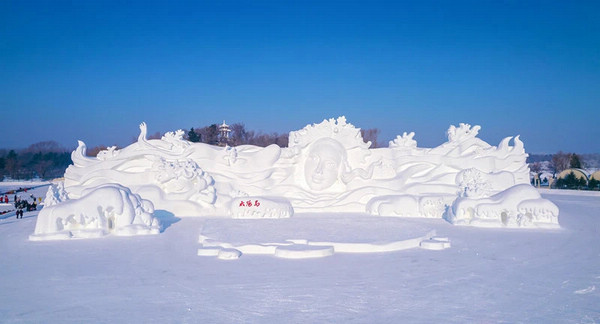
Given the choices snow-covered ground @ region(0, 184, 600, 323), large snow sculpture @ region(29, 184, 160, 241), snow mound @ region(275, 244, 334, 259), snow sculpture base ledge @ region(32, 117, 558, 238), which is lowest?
snow-covered ground @ region(0, 184, 600, 323)

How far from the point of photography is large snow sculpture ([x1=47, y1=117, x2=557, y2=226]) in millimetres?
15602

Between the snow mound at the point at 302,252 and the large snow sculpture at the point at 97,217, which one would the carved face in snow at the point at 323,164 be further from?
the snow mound at the point at 302,252

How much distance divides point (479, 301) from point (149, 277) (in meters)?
5.30

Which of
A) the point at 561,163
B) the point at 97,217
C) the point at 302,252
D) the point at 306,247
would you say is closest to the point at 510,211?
the point at 306,247

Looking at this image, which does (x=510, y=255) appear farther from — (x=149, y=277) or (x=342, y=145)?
(x=342, y=145)

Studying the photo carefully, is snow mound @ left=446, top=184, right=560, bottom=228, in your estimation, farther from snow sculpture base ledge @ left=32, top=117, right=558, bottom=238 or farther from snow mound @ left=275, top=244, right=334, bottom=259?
snow mound @ left=275, top=244, right=334, bottom=259

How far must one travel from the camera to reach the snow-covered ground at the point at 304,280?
20.0 ft

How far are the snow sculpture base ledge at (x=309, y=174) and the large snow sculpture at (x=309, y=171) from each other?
36 mm

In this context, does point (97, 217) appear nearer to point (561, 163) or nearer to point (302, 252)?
point (302, 252)

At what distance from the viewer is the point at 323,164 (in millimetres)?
16484

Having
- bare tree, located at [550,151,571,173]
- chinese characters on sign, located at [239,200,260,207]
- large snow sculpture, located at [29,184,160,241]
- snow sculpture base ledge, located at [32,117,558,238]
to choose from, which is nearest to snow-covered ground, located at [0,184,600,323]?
large snow sculpture, located at [29,184,160,241]

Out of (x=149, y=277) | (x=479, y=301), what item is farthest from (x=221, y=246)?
(x=479, y=301)

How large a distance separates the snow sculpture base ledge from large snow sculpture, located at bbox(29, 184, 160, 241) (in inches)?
106

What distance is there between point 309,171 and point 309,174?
109 millimetres
